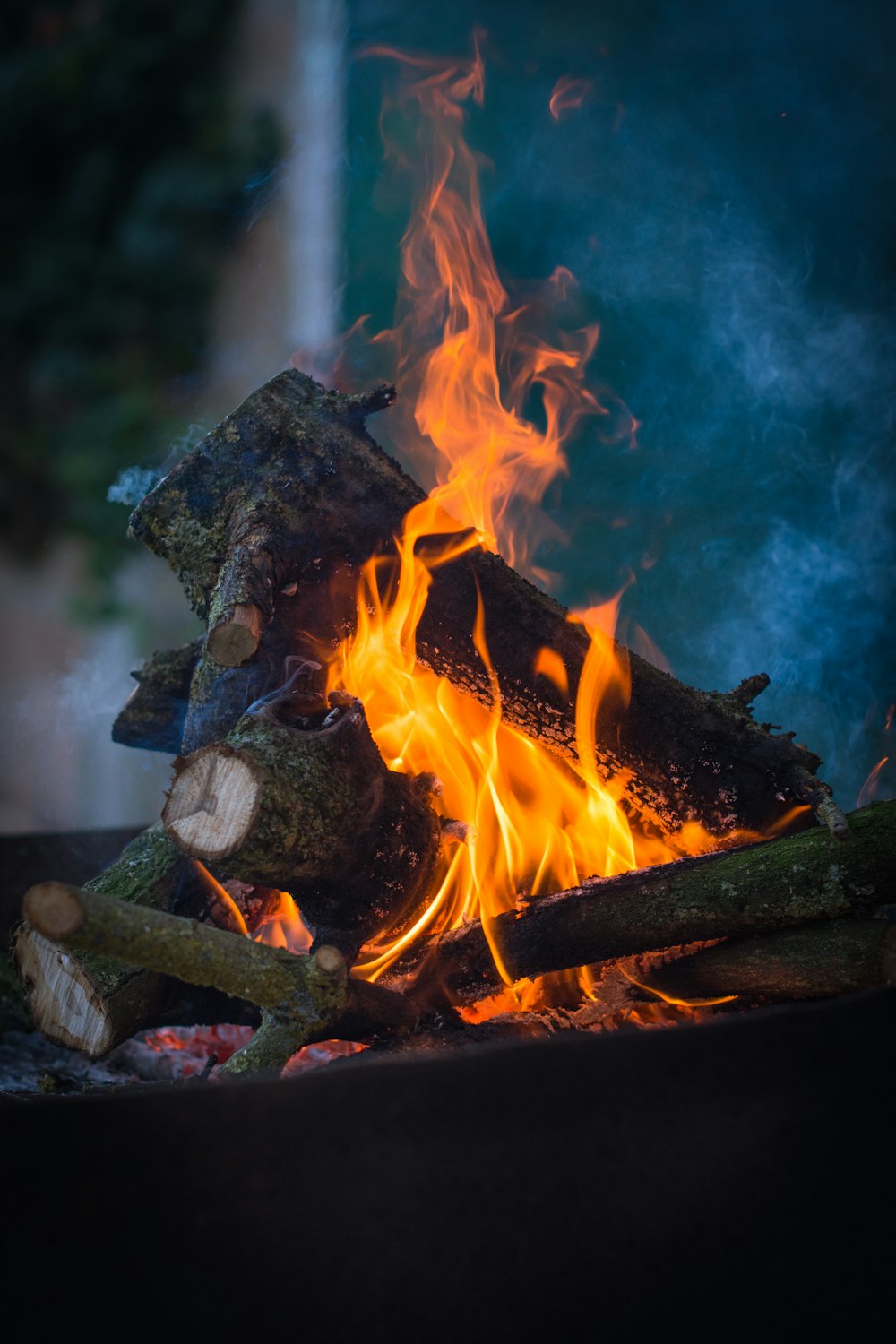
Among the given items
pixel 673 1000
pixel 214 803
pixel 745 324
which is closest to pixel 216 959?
pixel 214 803

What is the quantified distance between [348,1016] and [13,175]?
489 cm

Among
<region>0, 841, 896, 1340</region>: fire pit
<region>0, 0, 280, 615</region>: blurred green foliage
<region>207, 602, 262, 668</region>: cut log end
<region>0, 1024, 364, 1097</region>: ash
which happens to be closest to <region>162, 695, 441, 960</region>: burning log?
<region>207, 602, 262, 668</region>: cut log end

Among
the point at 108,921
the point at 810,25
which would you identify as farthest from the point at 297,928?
the point at 810,25

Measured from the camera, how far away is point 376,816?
2.32 meters

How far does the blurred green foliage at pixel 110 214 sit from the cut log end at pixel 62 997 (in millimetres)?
2576

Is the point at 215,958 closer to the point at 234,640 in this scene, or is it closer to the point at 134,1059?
the point at 234,640

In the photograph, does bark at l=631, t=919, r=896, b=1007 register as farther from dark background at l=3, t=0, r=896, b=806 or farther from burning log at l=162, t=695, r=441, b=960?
dark background at l=3, t=0, r=896, b=806

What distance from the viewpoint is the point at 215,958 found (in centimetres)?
142

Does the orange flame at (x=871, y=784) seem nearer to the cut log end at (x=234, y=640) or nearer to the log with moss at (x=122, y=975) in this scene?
the log with moss at (x=122, y=975)

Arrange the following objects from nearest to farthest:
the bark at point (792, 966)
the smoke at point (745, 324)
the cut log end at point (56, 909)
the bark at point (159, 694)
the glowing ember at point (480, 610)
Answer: the cut log end at point (56, 909)
the bark at point (792, 966)
the glowing ember at point (480, 610)
the bark at point (159, 694)
the smoke at point (745, 324)

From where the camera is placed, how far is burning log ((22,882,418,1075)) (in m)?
1.23

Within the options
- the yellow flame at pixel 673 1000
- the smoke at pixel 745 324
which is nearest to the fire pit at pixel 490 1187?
the yellow flame at pixel 673 1000

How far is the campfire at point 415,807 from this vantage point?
1975mm

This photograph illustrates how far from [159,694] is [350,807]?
1256 millimetres
